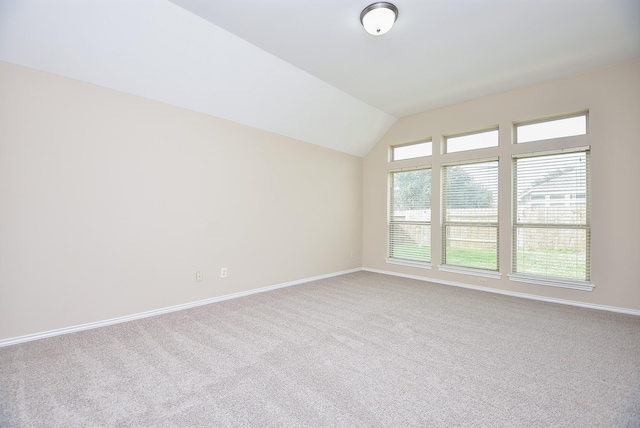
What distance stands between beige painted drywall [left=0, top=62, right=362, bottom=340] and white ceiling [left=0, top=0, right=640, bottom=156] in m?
0.28

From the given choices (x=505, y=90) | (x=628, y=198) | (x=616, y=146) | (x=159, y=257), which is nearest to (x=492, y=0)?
(x=505, y=90)

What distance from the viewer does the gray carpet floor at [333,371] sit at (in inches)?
60.9

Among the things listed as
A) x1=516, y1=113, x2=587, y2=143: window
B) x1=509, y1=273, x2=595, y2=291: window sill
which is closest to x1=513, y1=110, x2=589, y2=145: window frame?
x1=516, y1=113, x2=587, y2=143: window

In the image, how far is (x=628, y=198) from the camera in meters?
3.26

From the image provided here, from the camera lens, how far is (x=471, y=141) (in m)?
4.52

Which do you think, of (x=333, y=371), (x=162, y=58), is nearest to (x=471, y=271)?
(x=333, y=371)

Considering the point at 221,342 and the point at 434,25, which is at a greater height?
the point at 434,25

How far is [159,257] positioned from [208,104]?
6.18 feet

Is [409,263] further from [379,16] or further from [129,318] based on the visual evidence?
[129,318]

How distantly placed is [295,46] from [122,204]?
2.45 m

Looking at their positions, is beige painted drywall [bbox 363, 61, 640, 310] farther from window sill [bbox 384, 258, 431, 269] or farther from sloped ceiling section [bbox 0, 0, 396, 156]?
sloped ceiling section [bbox 0, 0, 396, 156]

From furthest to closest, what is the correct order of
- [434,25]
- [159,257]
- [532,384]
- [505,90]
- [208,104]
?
[505,90] < [208,104] < [159,257] < [434,25] < [532,384]

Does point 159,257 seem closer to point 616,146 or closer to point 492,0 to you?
point 492,0

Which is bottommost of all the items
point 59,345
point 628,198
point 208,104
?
point 59,345
